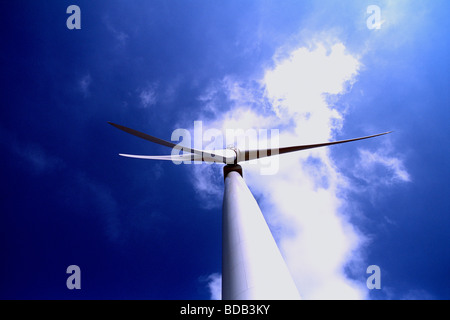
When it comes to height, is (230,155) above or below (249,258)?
above

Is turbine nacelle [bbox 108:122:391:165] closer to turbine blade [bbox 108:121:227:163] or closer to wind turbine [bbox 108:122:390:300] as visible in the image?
turbine blade [bbox 108:121:227:163]

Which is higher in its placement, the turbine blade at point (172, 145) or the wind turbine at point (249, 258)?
the turbine blade at point (172, 145)

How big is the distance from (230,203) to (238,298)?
5640 mm

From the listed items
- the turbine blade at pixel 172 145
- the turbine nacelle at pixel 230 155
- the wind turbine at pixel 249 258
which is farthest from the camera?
the turbine nacelle at pixel 230 155

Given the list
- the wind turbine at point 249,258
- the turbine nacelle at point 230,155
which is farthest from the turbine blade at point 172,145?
the wind turbine at point 249,258

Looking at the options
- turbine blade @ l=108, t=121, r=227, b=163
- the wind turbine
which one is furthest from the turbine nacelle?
the wind turbine

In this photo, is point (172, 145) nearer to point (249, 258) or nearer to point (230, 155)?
point (230, 155)

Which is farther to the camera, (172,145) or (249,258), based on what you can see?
(172,145)

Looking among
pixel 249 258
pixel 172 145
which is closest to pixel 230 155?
pixel 172 145

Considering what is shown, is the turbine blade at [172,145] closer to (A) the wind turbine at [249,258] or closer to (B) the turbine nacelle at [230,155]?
(B) the turbine nacelle at [230,155]

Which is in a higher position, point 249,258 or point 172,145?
point 172,145

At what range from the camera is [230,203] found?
38.4ft

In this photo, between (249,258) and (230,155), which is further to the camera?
(230,155)
